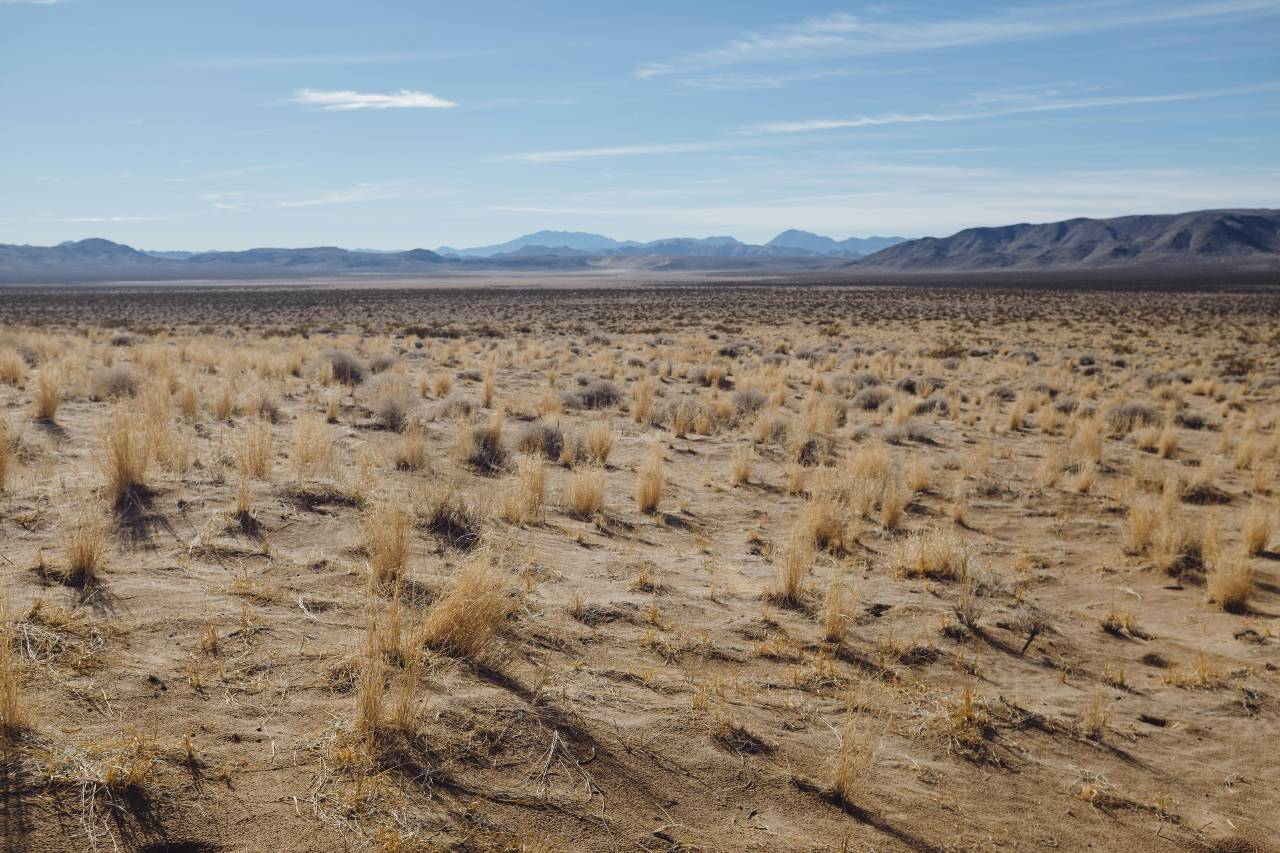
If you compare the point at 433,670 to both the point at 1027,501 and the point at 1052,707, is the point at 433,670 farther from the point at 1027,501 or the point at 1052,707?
the point at 1027,501

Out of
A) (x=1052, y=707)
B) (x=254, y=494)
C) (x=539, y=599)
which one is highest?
(x=254, y=494)

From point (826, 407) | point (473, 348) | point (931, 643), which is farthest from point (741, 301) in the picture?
point (931, 643)

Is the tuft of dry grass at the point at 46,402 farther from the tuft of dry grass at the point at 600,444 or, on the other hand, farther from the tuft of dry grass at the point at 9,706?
the tuft of dry grass at the point at 9,706

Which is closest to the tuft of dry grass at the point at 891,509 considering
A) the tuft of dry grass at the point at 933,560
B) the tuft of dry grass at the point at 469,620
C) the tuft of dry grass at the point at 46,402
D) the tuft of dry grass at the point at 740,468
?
the tuft of dry grass at the point at 933,560

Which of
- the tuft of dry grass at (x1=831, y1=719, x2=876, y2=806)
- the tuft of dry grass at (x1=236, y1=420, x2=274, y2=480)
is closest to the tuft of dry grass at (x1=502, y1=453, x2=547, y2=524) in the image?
the tuft of dry grass at (x1=236, y1=420, x2=274, y2=480)

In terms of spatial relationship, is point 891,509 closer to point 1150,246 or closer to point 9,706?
point 9,706

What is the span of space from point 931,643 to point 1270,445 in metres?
9.17

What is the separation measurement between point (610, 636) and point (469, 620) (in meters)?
1.04

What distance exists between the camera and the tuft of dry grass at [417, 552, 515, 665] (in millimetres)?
4363

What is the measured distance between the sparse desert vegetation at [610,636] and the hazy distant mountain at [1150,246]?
560ft

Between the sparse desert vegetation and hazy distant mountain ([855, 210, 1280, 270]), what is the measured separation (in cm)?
17054

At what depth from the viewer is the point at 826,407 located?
13609 mm

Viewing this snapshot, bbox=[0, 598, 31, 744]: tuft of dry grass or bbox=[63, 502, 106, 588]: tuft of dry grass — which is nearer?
bbox=[0, 598, 31, 744]: tuft of dry grass

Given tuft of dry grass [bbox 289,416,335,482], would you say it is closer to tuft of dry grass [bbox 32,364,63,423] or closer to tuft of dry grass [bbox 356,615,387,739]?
tuft of dry grass [bbox 32,364,63,423]
